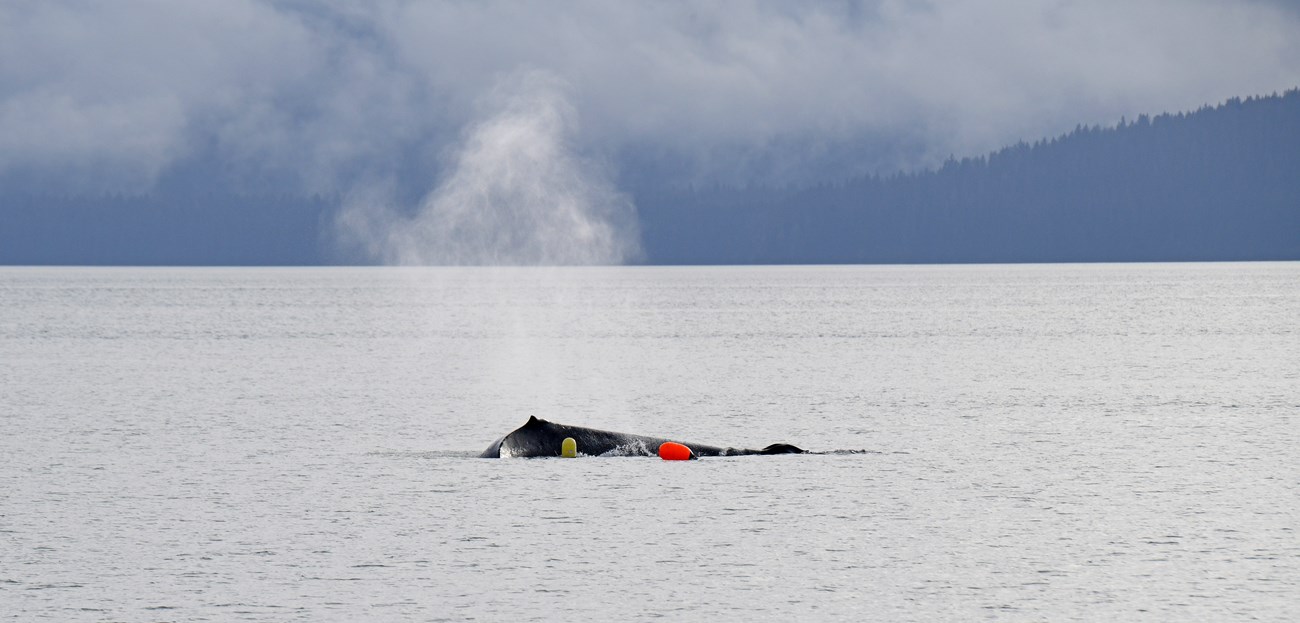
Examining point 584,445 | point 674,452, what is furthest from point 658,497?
point 584,445

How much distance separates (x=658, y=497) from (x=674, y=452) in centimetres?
584

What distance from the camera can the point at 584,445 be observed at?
3666cm

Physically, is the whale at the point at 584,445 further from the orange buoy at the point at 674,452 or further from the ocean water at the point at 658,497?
the ocean water at the point at 658,497

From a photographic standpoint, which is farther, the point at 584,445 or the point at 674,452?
the point at 584,445

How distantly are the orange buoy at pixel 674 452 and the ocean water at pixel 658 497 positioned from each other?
676 millimetres

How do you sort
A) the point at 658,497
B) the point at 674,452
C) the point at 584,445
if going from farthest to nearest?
the point at 584,445, the point at 674,452, the point at 658,497

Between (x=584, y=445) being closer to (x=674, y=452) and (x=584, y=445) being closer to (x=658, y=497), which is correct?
(x=674, y=452)

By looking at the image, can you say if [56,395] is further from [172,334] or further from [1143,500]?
[172,334]

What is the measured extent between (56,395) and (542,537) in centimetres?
3549

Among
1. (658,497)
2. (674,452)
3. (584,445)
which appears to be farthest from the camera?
(584,445)

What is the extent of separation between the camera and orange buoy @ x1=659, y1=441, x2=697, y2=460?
35719 millimetres

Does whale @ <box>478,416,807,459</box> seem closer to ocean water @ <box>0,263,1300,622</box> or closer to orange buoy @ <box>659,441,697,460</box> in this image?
orange buoy @ <box>659,441,697,460</box>

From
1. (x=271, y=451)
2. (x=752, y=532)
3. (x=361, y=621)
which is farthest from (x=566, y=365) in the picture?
(x=361, y=621)

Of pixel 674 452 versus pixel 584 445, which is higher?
pixel 584 445
